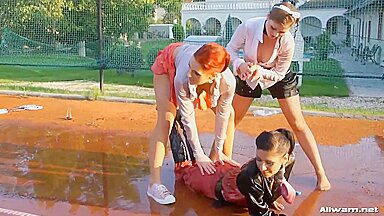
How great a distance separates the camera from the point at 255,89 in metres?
4.12

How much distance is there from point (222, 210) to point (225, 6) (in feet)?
28.8

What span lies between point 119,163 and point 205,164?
1426 millimetres

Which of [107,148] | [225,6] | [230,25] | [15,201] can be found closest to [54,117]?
[107,148]

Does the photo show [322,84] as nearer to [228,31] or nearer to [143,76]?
[228,31]

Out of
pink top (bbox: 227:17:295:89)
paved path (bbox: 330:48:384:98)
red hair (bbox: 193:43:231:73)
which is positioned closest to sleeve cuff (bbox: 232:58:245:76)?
pink top (bbox: 227:17:295:89)

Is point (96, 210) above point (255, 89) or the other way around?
the other way around

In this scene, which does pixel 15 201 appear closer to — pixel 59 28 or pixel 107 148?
pixel 107 148

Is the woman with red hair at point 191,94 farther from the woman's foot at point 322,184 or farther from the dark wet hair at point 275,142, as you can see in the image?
the woman's foot at point 322,184

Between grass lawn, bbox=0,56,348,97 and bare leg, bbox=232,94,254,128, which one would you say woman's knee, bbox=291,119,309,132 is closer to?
bare leg, bbox=232,94,254,128

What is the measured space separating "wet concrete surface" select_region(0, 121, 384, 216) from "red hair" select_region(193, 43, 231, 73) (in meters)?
1.07

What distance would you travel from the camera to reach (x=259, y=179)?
11.2ft

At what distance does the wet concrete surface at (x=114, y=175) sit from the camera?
12.5 ft

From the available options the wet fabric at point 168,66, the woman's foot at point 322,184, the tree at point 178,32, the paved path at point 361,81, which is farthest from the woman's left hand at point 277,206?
the tree at point 178,32

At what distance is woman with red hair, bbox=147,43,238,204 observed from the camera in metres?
3.42
